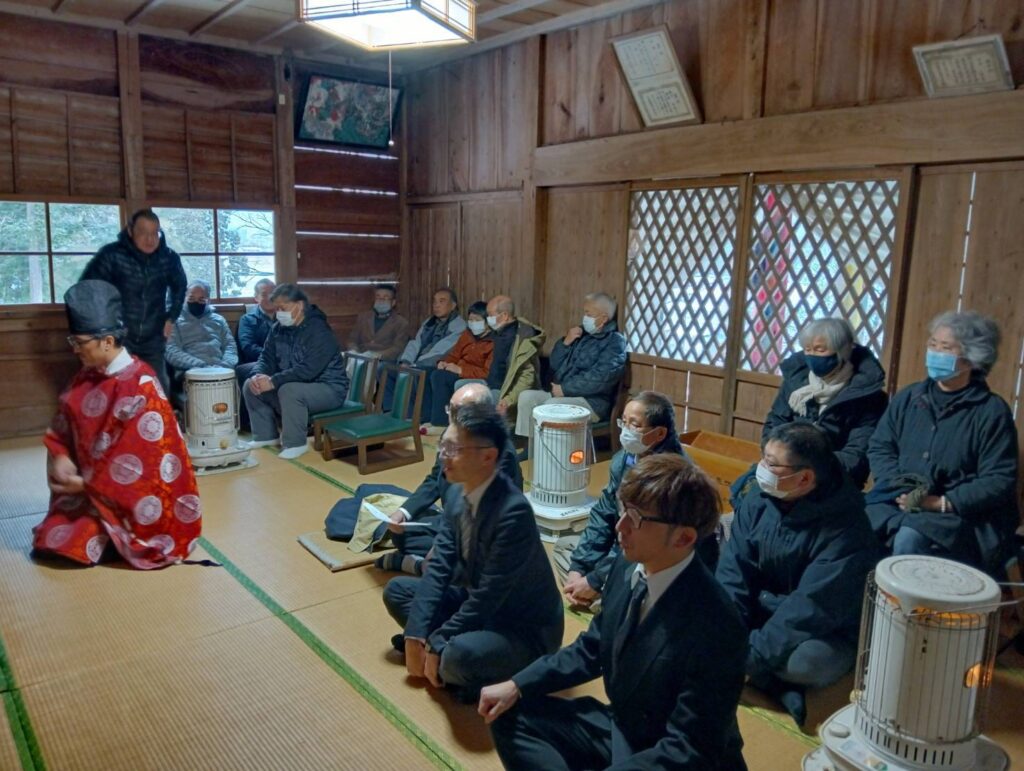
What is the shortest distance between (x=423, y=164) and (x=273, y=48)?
1.47m

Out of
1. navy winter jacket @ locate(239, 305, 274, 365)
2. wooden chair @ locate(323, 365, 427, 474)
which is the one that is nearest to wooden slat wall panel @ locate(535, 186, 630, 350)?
wooden chair @ locate(323, 365, 427, 474)

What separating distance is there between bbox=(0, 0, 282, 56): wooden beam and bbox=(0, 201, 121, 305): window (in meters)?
1.18

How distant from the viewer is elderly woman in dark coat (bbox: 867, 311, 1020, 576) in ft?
9.02

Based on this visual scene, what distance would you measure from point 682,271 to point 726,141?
2.68ft

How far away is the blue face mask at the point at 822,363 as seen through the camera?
348cm

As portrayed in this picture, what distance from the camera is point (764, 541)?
254 cm

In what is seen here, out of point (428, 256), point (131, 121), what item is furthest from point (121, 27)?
point (428, 256)

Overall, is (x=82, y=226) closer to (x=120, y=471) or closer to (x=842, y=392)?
(x=120, y=471)

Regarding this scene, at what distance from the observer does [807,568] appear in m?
2.42

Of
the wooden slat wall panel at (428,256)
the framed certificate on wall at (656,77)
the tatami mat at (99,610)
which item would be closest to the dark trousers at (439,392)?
the wooden slat wall panel at (428,256)

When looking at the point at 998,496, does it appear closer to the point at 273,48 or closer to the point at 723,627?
the point at 723,627

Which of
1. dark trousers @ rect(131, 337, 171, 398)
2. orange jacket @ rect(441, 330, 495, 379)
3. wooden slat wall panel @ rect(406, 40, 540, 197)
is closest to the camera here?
dark trousers @ rect(131, 337, 171, 398)

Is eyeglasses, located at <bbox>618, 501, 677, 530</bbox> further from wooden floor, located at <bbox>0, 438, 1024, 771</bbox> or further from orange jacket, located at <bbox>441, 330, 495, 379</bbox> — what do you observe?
orange jacket, located at <bbox>441, 330, 495, 379</bbox>

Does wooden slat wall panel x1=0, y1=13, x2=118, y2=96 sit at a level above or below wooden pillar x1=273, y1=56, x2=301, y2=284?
above
